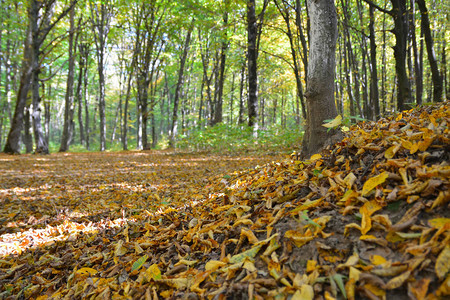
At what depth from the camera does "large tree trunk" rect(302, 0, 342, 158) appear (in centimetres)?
282

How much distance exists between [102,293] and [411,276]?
1.77m

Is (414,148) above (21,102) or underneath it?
underneath

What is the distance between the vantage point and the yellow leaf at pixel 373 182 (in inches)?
63.6

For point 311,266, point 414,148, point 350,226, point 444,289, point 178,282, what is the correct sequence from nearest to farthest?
point 444,289
point 311,266
point 350,226
point 178,282
point 414,148

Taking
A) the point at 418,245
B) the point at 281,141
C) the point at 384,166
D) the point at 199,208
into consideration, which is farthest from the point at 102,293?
the point at 281,141

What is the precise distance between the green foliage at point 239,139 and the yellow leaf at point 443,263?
7109 mm

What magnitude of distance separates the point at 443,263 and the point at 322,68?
2.29m

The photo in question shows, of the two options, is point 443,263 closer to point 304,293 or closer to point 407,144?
point 304,293

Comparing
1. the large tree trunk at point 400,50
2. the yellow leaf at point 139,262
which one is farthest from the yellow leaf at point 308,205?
the large tree trunk at point 400,50

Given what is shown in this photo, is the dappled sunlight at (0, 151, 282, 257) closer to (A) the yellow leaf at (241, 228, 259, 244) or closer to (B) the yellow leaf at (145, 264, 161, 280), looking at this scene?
(B) the yellow leaf at (145, 264, 161, 280)

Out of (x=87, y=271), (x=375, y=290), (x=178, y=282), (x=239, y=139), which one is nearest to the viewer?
(x=375, y=290)

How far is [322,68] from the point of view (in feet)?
9.25

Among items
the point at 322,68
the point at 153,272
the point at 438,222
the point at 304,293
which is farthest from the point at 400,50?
the point at 153,272

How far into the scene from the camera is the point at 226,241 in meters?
1.82
